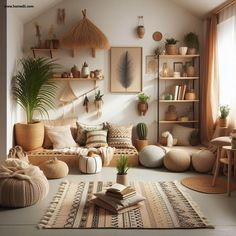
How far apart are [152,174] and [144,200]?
1.28 m

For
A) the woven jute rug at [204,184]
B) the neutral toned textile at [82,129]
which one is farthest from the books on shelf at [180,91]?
the woven jute rug at [204,184]

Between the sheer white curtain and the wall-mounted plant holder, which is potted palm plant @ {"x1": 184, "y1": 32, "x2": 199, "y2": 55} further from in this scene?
the wall-mounted plant holder

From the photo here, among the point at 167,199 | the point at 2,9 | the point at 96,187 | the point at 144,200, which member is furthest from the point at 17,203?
the point at 2,9

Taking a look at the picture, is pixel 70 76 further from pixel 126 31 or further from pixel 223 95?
pixel 223 95

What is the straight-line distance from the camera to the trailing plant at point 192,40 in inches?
248

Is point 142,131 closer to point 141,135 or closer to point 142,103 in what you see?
point 141,135

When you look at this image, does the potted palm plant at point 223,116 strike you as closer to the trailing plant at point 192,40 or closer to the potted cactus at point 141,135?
the potted cactus at point 141,135

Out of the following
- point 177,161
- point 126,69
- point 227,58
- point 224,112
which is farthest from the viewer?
point 126,69

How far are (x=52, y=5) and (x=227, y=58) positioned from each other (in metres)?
3.14

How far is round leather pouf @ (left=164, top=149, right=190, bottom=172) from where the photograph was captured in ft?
17.0

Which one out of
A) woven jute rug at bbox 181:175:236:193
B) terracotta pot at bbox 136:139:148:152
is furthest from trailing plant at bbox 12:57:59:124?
woven jute rug at bbox 181:175:236:193

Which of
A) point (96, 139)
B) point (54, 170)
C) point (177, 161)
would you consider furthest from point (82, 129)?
point (177, 161)

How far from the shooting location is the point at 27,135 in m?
5.51

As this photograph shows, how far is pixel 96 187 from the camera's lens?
14.3 feet
